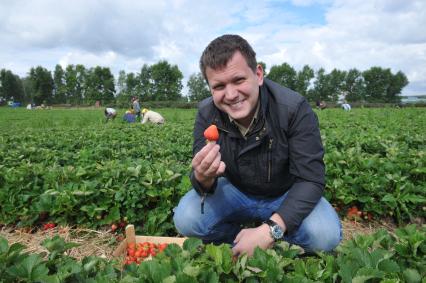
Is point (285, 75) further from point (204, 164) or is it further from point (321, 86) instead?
point (204, 164)

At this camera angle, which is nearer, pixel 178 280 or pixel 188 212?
pixel 178 280

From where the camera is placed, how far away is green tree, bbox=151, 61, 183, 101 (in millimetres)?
81312

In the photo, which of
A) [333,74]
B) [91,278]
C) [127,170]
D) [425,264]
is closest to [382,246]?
[425,264]

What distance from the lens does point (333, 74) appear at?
89.6m

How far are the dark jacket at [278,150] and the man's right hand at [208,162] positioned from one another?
32 centimetres

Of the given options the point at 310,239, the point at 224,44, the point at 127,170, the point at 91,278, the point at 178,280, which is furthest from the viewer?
the point at 127,170

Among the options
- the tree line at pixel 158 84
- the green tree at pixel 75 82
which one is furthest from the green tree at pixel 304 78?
the green tree at pixel 75 82

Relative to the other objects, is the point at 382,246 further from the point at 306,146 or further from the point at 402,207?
the point at 402,207

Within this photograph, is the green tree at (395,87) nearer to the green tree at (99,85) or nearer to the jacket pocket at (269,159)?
the green tree at (99,85)

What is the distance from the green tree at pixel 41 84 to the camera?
288 ft

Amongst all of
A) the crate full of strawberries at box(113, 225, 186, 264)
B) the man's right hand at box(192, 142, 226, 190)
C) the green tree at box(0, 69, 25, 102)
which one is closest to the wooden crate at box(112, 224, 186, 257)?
the crate full of strawberries at box(113, 225, 186, 264)

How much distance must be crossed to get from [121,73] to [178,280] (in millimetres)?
87061

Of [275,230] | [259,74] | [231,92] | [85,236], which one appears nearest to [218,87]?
[231,92]

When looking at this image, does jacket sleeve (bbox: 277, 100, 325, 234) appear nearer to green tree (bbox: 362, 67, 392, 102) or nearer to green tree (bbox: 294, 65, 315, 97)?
green tree (bbox: 294, 65, 315, 97)
